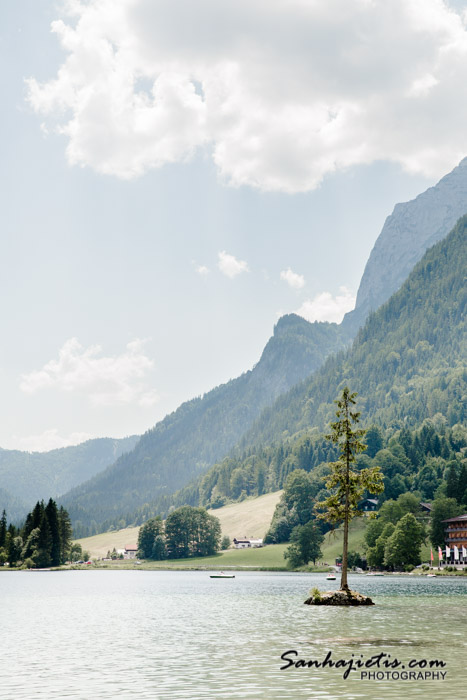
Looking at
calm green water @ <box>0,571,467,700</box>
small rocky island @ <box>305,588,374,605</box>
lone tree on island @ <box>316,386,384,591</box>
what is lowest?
small rocky island @ <box>305,588,374,605</box>

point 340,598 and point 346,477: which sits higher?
point 346,477

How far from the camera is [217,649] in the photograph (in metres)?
46.0

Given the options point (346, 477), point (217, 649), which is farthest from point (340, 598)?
point (217, 649)

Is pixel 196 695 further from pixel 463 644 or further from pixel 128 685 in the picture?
pixel 463 644

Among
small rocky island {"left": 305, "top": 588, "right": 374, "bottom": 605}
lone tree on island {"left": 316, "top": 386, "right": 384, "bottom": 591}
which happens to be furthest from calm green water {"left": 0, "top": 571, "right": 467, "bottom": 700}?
lone tree on island {"left": 316, "top": 386, "right": 384, "bottom": 591}

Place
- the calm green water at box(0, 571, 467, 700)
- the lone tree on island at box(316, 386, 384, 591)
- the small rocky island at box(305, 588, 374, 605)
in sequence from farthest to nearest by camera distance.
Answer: the lone tree on island at box(316, 386, 384, 591) < the small rocky island at box(305, 588, 374, 605) < the calm green water at box(0, 571, 467, 700)

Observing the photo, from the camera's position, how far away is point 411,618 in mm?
66625

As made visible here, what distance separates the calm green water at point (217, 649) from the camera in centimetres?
3197

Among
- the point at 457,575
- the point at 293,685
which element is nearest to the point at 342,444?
the point at 293,685

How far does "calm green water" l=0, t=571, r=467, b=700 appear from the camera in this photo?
32.0 meters

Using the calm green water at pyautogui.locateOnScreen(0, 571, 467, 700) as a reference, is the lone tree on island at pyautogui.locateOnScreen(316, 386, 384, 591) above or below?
above

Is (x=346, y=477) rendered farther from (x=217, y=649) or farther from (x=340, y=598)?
(x=217, y=649)

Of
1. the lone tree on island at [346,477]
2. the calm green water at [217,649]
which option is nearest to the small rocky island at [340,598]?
the calm green water at [217,649]

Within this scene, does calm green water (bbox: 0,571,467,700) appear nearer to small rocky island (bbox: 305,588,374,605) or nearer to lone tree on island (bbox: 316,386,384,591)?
small rocky island (bbox: 305,588,374,605)
